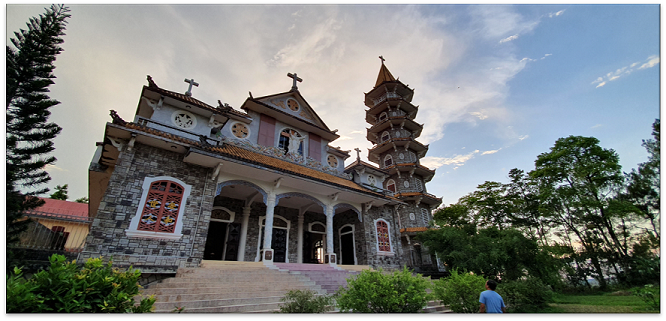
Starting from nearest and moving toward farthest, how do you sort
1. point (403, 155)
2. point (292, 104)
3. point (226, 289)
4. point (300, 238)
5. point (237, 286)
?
point (226, 289) → point (237, 286) → point (300, 238) → point (292, 104) → point (403, 155)

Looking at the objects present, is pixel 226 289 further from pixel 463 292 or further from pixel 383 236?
pixel 383 236

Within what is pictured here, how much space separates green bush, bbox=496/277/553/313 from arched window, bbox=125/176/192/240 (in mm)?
10380

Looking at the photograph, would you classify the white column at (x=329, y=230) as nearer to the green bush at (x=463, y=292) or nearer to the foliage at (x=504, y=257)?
the foliage at (x=504, y=257)

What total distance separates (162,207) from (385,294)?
24.0ft

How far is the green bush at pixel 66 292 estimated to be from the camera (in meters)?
2.82

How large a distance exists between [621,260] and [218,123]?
79.5 ft

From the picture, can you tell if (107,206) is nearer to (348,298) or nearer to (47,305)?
(47,305)

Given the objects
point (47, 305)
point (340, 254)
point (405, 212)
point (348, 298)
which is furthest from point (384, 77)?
point (47, 305)

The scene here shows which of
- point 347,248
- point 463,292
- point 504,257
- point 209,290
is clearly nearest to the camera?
point 463,292

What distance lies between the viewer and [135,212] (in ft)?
26.3

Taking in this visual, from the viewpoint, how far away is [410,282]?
16.3 feet

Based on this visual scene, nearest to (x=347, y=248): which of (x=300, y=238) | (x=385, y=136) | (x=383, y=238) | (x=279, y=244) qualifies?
(x=383, y=238)

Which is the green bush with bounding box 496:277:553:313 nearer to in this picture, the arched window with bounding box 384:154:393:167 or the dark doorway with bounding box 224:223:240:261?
the dark doorway with bounding box 224:223:240:261

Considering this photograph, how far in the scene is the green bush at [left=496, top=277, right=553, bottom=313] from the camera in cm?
852
